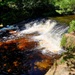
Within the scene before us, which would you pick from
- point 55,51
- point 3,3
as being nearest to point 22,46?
point 55,51

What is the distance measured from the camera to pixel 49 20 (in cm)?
1844

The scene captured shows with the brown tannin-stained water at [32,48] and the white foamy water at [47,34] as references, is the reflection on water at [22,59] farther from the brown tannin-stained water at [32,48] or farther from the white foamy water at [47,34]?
the white foamy water at [47,34]

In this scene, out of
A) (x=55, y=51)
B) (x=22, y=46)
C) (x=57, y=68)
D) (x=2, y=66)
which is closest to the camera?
(x=57, y=68)

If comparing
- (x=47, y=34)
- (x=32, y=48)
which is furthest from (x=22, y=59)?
(x=47, y=34)

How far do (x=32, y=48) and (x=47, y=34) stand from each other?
3.13 m

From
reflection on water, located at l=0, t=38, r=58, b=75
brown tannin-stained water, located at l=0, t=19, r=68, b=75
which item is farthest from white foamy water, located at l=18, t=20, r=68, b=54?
reflection on water, located at l=0, t=38, r=58, b=75

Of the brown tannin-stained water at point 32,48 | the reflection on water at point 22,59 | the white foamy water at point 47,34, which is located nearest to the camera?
the reflection on water at point 22,59

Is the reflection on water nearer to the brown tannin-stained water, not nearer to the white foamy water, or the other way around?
the brown tannin-stained water

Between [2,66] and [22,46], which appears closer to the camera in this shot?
[2,66]

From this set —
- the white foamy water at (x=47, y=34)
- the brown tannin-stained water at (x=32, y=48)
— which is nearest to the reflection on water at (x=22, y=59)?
the brown tannin-stained water at (x=32, y=48)

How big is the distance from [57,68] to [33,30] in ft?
32.6

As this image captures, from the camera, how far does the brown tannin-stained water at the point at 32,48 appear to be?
36.6ft

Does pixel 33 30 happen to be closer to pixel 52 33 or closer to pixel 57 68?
pixel 52 33

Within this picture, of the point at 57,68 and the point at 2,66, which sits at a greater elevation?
the point at 57,68
